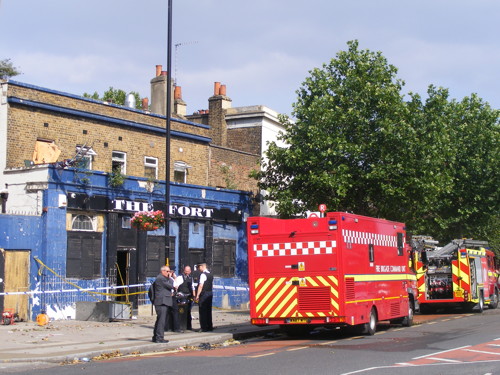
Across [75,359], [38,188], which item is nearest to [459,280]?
[38,188]

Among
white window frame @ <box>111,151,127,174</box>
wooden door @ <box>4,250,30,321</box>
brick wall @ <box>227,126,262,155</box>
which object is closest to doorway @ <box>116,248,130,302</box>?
white window frame @ <box>111,151,127,174</box>

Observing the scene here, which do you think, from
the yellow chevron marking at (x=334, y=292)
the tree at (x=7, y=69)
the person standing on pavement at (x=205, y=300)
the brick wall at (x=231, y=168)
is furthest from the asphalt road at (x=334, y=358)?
the tree at (x=7, y=69)

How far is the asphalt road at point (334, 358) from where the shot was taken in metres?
12.0

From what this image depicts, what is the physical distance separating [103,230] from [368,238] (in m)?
9.93

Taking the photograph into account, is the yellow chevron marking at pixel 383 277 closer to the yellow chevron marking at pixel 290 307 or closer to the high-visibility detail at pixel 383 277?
the high-visibility detail at pixel 383 277

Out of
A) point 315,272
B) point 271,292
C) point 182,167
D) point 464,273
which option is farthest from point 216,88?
point 315,272

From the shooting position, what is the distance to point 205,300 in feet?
63.6

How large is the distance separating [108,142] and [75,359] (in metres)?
14.4

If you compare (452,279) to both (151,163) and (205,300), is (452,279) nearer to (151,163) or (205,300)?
(151,163)

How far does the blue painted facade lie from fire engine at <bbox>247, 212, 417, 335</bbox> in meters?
7.51

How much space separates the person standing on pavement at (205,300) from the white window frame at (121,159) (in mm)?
9292

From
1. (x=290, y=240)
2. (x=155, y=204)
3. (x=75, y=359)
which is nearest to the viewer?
(x=75, y=359)

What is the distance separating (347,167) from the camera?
27.3 meters

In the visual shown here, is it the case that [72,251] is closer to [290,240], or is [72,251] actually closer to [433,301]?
[290,240]
